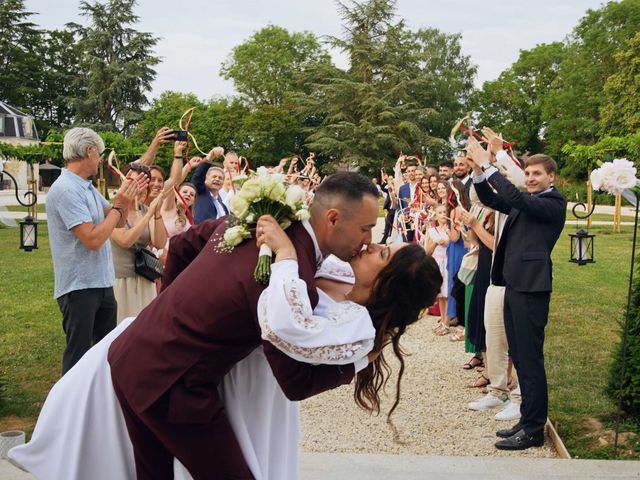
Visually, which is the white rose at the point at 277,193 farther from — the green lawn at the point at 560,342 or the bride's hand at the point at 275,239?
the green lawn at the point at 560,342

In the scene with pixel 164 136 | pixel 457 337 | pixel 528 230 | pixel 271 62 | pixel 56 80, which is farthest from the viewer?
pixel 56 80

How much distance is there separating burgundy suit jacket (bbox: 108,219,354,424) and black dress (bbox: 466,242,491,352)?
443 cm

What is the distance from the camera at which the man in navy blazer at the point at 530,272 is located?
514 centimetres

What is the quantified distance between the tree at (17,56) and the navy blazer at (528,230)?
230 feet

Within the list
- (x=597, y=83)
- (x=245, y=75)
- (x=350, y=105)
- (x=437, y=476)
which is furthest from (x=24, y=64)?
(x=437, y=476)

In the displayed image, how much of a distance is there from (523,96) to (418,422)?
65358 millimetres

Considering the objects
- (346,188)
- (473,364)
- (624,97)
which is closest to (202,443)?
(346,188)

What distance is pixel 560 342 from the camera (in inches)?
338

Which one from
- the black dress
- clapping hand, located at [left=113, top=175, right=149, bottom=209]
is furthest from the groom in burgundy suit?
the black dress

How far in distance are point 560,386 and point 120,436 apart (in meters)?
5.06

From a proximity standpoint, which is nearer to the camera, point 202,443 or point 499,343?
point 202,443

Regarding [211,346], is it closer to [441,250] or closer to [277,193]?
[277,193]

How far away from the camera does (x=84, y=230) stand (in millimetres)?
4758

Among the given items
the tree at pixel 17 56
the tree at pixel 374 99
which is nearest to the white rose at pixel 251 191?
the tree at pixel 374 99
